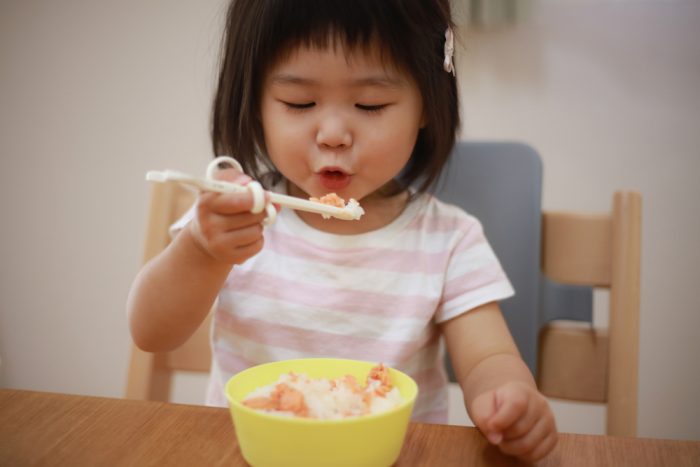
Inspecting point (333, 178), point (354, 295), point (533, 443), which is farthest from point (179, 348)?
point (533, 443)

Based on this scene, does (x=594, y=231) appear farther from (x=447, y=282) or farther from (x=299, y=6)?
(x=299, y=6)

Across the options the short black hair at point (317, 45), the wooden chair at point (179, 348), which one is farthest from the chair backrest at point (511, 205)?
the wooden chair at point (179, 348)

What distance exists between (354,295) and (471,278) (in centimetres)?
16

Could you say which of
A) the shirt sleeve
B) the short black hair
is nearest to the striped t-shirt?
the shirt sleeve

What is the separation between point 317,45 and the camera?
2.32ft

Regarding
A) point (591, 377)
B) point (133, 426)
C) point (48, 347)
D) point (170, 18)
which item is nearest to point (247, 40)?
point (133, 426)

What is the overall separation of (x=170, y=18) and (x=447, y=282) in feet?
3.91

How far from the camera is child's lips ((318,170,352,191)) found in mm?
749

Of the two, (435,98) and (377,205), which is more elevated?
(435,98)

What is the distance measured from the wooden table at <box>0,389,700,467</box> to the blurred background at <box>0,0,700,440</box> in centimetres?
104

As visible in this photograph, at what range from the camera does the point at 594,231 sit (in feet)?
2.96

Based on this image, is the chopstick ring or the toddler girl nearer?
the chopstick ring

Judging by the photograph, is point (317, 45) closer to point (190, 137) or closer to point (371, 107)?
point (371, 107)

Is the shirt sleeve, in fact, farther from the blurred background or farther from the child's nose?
the blurred background
